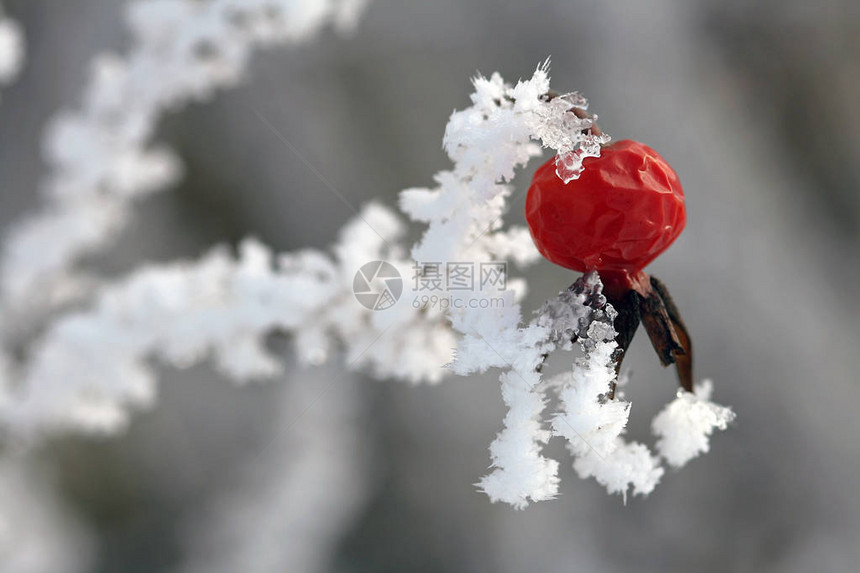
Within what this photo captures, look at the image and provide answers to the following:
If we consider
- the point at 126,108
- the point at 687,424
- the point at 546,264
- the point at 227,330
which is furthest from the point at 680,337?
the point at 546,264

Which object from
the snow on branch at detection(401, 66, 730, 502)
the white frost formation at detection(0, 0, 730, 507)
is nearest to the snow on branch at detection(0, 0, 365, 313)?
the white frost formation at detection(0, 0, 730, 507)

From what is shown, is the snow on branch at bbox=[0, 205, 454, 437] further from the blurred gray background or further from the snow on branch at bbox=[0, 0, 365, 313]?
the blurred gray background

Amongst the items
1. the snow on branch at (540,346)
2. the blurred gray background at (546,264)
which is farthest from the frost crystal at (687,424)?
the blurred gray background at (546,264)

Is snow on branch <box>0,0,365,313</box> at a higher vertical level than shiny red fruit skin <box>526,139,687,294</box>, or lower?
higher

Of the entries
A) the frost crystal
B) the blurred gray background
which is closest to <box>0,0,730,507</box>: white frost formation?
the frost crystal

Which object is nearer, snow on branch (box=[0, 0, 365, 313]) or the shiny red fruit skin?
the shiny red fruit skin

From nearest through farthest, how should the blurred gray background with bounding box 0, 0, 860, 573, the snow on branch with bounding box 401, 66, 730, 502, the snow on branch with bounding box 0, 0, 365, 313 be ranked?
the snow on branch with bounding box 401, 66, 730, 502 < the snow on branch with bounding box 0, 0, 365, 313 < the blurred gray background with bounding box 0, 0, 860, 573

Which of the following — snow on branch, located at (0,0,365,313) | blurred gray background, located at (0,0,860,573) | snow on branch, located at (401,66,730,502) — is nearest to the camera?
snow on branch, located at (401,66,730,502)

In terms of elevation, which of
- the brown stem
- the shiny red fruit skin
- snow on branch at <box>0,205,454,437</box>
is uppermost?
snow on branch at <box>0,205,454,437</box>
